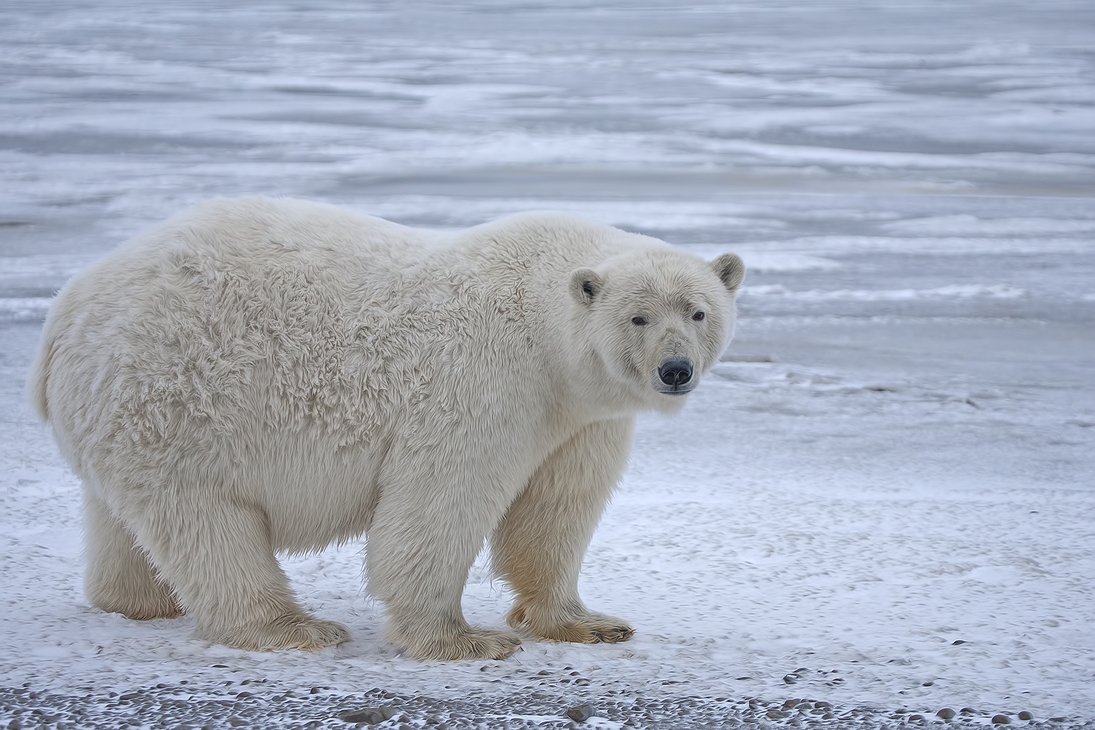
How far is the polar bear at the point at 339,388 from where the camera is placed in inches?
128

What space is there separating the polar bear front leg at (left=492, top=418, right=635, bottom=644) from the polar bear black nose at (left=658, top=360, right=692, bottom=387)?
519 mm

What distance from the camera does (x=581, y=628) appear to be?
3.58m

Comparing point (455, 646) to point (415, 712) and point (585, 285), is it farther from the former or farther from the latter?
point (585, 285)

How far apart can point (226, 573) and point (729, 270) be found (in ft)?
5.62

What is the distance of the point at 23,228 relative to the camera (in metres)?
10.1

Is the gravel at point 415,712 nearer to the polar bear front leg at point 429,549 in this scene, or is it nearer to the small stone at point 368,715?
the small stone at point 368,715

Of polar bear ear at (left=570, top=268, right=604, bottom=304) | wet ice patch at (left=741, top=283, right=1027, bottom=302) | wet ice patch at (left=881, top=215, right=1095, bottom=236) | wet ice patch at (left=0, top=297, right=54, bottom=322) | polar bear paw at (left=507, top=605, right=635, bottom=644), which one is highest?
polar bear ear at (left=570, top=268, right=604, bottom=304)

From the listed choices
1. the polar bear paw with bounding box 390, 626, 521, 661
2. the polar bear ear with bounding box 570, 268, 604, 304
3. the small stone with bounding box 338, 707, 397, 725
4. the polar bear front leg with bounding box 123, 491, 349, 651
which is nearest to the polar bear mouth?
the polar bear ear with bounding box 570, 268, 604, 304

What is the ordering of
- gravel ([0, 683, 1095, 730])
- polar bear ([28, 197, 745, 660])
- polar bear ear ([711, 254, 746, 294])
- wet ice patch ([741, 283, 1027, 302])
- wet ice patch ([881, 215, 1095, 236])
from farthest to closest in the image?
wet ice patch ([881, 215, 1095, 236])
wet ice patch ([741, 283, 1027, 302])
polar bear ear ([711, 254, 746, 294])
polar bear ([28, 197, 745, 660])
gravel ([0, 683, 1095, 730])

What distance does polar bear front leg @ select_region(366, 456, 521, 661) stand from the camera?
10.8ft

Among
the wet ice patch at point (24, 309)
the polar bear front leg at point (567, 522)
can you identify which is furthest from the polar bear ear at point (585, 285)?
the wet ice patch at point (24, 309)

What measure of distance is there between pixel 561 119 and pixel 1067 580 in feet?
44.2

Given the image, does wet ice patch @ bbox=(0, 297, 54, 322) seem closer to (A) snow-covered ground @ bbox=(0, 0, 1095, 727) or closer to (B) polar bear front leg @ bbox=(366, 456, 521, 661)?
(A) snow-covered ground @ bbox=(0, 0, 1095, 727)

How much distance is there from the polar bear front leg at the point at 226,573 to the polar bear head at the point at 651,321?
3.75ft
